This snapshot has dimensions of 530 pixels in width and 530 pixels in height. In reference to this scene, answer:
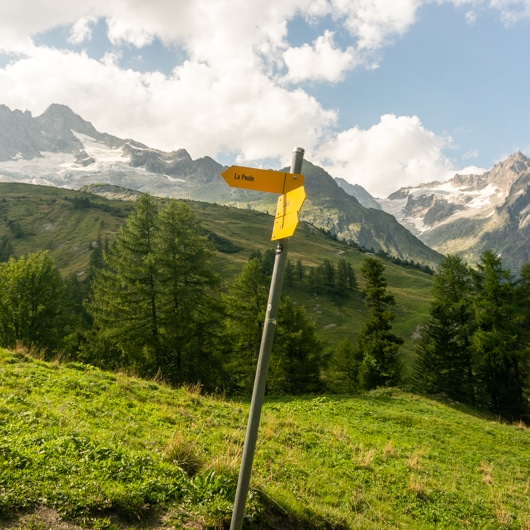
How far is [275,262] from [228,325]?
2874 centimetres

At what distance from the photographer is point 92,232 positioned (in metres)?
170

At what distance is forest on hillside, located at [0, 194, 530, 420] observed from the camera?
25.0 m

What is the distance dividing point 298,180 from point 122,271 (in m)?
23.9

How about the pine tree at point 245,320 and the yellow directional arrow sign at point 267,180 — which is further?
the pine tree at point 245,320

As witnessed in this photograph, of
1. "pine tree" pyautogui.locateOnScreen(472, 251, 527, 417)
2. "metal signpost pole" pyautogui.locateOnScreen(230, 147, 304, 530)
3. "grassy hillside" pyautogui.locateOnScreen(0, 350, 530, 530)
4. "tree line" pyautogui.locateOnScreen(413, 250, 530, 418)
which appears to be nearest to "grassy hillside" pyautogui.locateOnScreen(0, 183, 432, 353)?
"tree line" pyautogui.locateOnScreen(413, 250, 530, 418)

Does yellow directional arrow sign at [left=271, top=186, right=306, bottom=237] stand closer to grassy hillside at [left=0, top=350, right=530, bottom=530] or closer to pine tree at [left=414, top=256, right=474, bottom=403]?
grassy hillside at [left=0, top=350, right=530, bottom=530]

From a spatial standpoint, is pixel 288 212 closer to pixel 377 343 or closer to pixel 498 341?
pixel 377 343

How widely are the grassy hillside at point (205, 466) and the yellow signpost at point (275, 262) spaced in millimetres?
1692

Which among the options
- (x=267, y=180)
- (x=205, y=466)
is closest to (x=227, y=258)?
(x=205, y=466)

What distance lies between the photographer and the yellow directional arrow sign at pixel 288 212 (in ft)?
13.5

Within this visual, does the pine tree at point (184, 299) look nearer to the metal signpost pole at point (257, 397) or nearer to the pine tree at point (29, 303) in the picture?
the pine tree at point (29, 303)

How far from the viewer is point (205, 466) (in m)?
6.79

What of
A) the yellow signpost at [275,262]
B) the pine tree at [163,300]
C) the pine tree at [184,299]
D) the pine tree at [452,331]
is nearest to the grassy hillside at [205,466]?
the yellow signpost at [275,262]

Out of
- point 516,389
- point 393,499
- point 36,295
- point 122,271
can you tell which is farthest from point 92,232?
point 393,499
